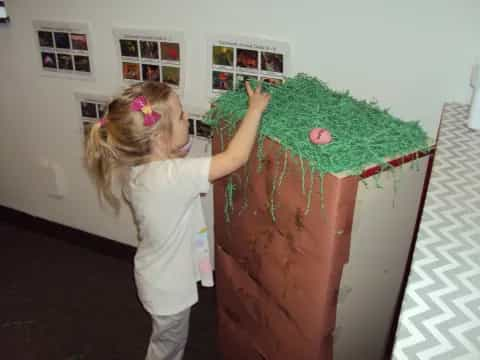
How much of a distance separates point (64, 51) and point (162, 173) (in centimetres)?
101

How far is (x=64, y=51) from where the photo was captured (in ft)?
5.68

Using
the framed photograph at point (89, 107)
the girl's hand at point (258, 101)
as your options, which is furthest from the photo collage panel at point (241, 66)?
the framed photograph at point (89, 107)

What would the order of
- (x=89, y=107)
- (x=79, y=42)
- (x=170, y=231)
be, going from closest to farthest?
(x=170, y=231)
(x=79, y=42)
(x=89, y=107)

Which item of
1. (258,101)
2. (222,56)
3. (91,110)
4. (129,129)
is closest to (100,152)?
(129,129)

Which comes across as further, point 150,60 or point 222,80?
point 150,60

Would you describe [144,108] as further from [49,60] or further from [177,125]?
[49,60]

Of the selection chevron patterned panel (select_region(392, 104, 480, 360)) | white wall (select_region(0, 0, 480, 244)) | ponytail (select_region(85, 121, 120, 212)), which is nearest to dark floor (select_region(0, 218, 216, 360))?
white wall (select_region(0, 0, 480, 244))

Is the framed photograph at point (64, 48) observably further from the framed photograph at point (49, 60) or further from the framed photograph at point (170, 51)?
the framed photograph at point (170, 51)

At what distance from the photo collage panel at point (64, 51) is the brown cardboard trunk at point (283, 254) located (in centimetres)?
88

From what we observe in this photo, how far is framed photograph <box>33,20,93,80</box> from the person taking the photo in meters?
1.67

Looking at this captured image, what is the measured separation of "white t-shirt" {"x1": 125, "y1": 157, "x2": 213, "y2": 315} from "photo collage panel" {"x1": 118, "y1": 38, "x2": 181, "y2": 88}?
564 millimetres

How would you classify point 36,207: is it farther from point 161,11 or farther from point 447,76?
point 447,76

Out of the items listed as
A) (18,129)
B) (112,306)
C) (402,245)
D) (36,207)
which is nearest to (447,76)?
(402,245)

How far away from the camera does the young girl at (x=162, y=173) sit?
980 mm
